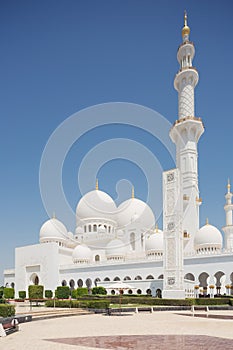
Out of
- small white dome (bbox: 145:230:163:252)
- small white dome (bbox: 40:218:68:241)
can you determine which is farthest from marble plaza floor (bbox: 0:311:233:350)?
small white dome (bbox: 40:218:68:241)

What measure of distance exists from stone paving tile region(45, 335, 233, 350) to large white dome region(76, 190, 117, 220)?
42621mm

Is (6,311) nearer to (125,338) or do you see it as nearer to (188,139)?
(125,338)

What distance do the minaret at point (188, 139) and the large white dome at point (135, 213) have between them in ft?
34.8

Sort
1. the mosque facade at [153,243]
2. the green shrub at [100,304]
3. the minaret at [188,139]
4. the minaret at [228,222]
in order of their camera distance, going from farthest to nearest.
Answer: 1. the minaret at [228,222]
2. the minaret at [188,139]
3. the mosque facade at [153,243]
4. the green shrub at [100,304]

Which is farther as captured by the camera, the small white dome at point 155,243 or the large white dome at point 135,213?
the large white dome at point 135,213

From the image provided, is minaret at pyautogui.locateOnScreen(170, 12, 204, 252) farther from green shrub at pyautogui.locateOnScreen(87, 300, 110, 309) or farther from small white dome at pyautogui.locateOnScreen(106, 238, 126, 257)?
green shrub at pyautogui.locateOnScreen(87, 300, 110, 309)

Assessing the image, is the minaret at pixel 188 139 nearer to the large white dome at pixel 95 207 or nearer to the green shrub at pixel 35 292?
the green shrub at pixel 35 292

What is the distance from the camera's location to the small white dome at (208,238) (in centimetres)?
3719

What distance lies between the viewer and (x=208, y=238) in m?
37.3

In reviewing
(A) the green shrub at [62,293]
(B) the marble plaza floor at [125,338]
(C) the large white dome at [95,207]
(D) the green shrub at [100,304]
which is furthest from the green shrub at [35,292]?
(B) the marble plaza floor at [125,338]

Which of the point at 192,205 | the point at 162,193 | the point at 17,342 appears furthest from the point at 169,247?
the point at 17,342

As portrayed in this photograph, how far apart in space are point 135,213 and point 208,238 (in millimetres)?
16613

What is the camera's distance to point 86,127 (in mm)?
20484

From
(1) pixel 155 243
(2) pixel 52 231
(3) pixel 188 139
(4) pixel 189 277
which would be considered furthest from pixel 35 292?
(3) pixel 188 139
